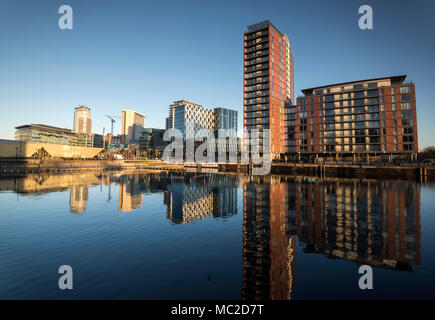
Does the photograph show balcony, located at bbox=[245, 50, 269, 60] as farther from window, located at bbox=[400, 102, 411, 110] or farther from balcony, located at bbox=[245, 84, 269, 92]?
window, located at bbox=[400, 102, 411, 110]

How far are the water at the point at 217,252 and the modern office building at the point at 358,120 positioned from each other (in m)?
81.5

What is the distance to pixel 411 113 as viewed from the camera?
8850cm

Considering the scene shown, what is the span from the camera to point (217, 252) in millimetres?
14688

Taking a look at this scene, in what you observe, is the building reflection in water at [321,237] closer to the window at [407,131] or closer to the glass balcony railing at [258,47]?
the window at [407,131]

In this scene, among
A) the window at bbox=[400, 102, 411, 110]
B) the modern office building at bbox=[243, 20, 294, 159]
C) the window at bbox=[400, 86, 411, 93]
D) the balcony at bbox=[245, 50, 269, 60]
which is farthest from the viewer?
the balcony at bbox=[245, 50, 269, 60]

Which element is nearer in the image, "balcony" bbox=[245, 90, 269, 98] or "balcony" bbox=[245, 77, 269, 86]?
"balcony" bbox=[245, 90, 269, 98]

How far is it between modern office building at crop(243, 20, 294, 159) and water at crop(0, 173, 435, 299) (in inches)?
3465

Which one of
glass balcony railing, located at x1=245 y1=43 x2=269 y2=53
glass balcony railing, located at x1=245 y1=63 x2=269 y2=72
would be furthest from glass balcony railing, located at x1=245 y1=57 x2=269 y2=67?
glass balcony railing, located at x1=245 y1=43 x2=269 y2=53

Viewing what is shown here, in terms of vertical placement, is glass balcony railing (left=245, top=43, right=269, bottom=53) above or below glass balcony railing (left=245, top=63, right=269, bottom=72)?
above

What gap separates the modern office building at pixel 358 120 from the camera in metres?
89.8

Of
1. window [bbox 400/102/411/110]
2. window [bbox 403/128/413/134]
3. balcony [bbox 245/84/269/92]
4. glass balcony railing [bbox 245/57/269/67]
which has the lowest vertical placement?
window [bbox 403/128/413/134]

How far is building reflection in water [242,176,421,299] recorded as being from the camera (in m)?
11.6
